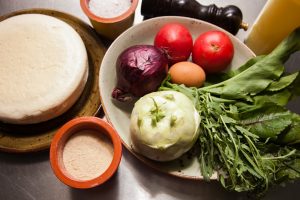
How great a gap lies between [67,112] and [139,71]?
0.24 m

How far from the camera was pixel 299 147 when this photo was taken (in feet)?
2.43

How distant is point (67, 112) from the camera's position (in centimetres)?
84

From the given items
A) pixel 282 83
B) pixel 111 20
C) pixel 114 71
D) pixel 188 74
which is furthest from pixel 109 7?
pixel 282 83

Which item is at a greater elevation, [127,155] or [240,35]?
[240,35]

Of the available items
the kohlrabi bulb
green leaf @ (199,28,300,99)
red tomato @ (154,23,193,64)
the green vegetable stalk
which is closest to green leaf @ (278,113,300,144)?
the green vegetable stalk

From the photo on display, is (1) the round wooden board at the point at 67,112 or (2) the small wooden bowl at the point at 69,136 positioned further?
(1) the round wooden board at the point at 67,112

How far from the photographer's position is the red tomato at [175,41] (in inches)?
32.1

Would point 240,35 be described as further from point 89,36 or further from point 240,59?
point 89,36

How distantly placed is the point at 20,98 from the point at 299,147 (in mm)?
700

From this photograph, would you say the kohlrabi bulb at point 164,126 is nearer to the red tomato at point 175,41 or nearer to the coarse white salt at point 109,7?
the red tomato at point 175,41

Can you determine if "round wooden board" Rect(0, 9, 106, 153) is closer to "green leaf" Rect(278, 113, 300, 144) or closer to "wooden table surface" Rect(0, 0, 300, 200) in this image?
"wooden table surface" Rect(0, 0, 300, 200)

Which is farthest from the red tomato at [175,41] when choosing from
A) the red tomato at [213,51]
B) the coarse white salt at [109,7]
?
the coarse white salt at [109,7]

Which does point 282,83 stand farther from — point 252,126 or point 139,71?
point 139,71

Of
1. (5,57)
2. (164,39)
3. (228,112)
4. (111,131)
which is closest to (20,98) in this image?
(5,57)
